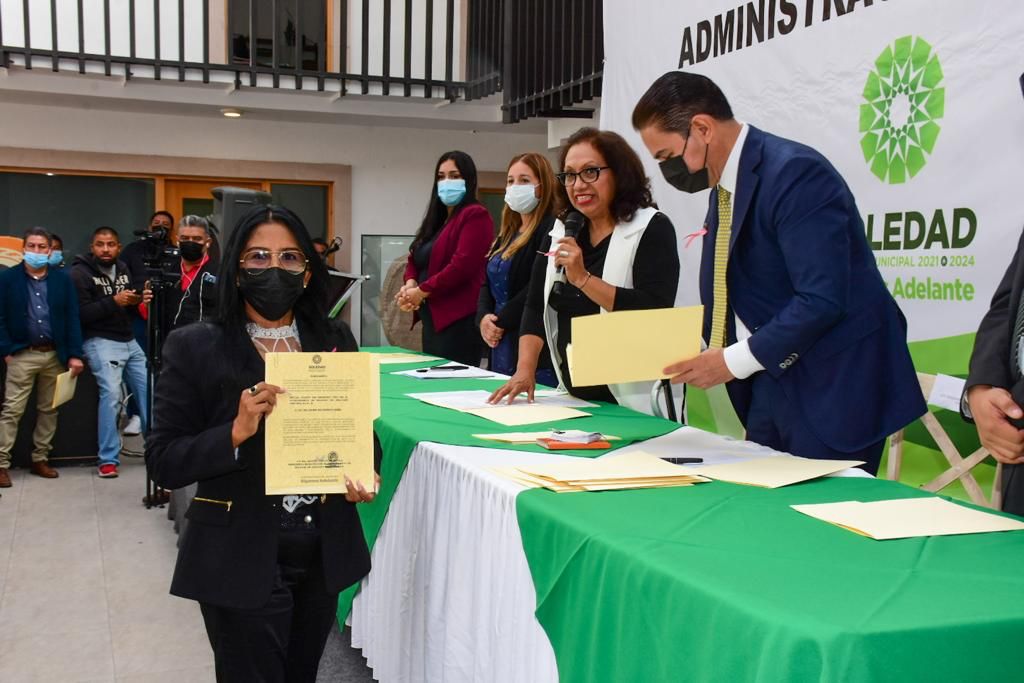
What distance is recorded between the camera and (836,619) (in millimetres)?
1126

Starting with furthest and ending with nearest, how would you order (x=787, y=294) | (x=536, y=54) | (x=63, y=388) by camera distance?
1. (x=536, y=54)
2. (x=63, y=388)
3. (x=787, y=294)

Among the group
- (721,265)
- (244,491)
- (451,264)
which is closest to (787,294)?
(721,265)

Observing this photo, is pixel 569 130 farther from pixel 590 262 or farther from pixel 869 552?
pixel 869 552

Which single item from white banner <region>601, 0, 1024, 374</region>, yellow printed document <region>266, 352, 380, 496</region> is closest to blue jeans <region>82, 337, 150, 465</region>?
Result: white banner <region>601, 0, 1024, 374</region>

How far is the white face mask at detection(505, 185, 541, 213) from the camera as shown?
3926mm

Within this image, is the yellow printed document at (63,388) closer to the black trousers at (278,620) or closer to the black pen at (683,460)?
the black trousers at (278,620)

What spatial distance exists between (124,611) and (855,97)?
350 cm

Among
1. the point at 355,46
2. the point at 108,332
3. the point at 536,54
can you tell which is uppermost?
the point at 355,46

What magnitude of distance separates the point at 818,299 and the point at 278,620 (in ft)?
4.24

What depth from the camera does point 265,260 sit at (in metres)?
1.85

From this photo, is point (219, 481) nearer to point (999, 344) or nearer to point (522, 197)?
point (999, 344)

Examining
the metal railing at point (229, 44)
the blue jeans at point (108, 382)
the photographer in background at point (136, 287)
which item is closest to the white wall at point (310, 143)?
the metal railing at point (229, 44)

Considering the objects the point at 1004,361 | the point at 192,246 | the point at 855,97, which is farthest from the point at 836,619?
the point at 192,246

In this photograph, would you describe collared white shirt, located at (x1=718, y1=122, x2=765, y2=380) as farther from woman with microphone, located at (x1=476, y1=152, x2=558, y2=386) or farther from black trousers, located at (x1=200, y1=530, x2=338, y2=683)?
woman with microphone, located at (x1=476, y1=152, x2=558, y2=386)
